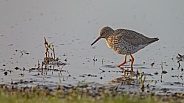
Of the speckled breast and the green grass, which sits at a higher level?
the speckled breast

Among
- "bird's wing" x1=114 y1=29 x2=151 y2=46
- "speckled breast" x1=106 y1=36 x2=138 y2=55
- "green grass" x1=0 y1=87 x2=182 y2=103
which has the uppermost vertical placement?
"bird's wing" x1=114 y1=29 x2=151 y2=46

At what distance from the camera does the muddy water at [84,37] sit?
36.7 feet

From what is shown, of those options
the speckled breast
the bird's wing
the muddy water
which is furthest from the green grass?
the bird's wing

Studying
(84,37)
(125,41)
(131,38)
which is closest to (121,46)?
(125,41)

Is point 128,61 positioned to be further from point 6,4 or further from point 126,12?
point 6,4

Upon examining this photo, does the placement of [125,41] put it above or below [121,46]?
above

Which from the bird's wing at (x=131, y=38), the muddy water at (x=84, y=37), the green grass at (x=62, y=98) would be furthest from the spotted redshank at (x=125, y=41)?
the green grass at (x=62, y=98)

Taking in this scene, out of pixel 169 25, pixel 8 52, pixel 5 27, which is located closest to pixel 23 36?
pixel 5 27

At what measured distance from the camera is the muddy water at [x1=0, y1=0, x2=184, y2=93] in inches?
440

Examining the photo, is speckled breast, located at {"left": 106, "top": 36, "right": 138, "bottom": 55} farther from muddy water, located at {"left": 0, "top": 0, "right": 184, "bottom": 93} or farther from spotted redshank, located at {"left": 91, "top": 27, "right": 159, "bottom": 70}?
muddy water, located at {"left": 0, "top": 0, "right": 184, "bottom": 93}

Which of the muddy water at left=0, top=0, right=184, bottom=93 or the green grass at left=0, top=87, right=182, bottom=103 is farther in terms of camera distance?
the muddy water at left=0, top=0, right=184, bottom=93

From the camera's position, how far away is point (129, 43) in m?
12.7

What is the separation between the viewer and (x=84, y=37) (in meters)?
16.0

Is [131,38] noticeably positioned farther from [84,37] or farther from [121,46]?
[84,37]
